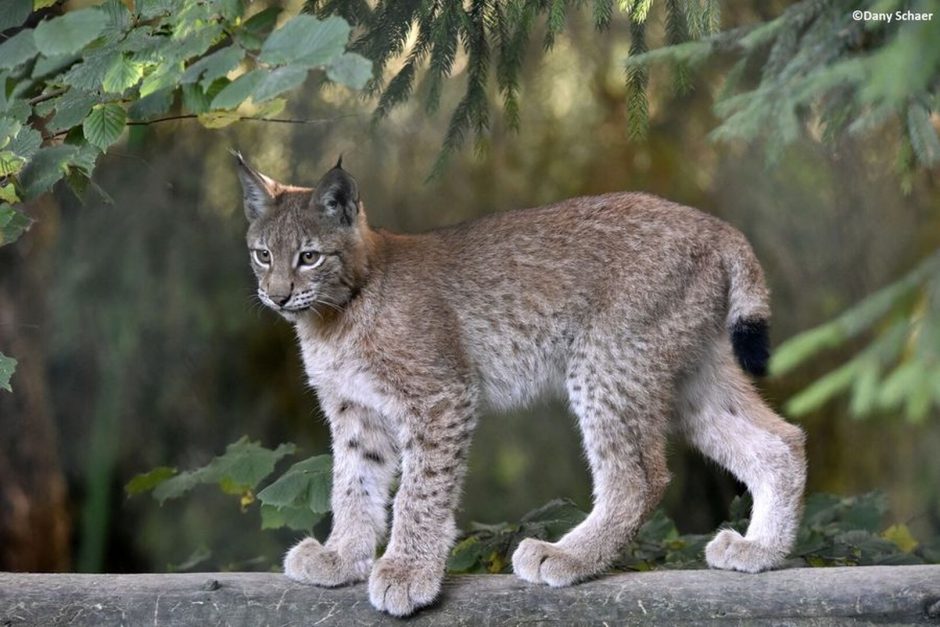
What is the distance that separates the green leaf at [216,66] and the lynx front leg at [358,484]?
5.75 ft

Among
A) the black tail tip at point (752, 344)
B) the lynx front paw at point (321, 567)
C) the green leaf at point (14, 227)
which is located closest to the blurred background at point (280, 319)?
the black tail tip at point (752, 344)

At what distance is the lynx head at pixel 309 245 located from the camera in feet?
A: 14.2

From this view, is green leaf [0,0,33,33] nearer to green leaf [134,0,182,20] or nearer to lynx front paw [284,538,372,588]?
green leaf [134,0,182,20]

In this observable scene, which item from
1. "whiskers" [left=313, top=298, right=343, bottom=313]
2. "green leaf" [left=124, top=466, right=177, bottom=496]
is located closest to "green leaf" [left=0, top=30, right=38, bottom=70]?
"whiskers" [left=313, top=298, right=343, bottom=313]

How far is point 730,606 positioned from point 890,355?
2.06 metres

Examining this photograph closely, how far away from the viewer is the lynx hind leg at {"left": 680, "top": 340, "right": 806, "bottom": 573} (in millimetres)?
4199

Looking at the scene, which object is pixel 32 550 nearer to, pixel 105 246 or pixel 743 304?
pixel 105 246

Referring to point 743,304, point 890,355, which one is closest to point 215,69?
point 890,355

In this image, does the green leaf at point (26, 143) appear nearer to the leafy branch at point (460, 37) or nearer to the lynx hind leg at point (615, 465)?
the leafy branch at point (460, 37)

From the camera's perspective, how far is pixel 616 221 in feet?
15.1

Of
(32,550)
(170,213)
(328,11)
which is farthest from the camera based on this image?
(170,213)

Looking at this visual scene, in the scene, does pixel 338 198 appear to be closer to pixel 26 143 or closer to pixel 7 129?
pixel 26 143

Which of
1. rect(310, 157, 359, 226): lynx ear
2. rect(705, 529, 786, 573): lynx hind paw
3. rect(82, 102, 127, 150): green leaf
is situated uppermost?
rect(82, 102, 127, 150): green leaf

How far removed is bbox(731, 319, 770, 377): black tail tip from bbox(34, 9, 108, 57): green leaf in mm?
2304
